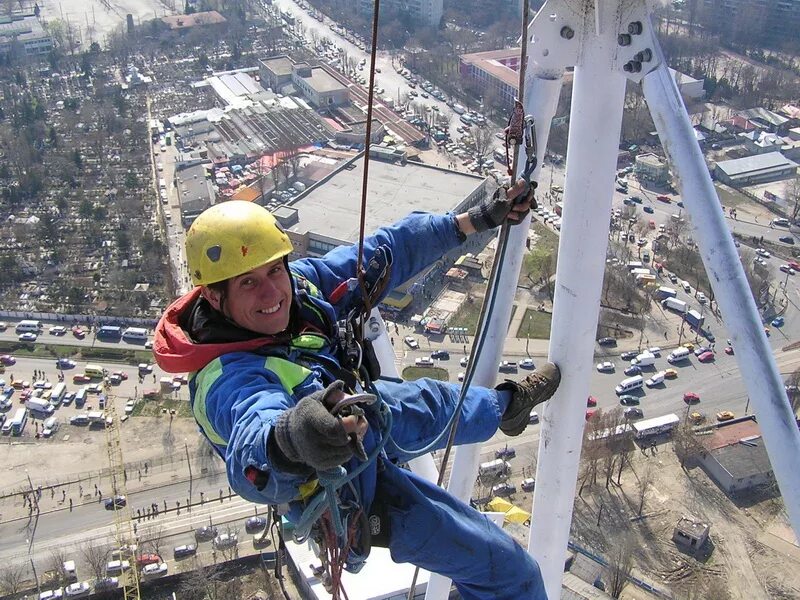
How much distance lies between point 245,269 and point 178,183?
83.2 feet

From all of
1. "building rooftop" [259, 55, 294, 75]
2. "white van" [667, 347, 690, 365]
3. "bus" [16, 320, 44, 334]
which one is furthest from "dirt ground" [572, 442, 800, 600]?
"building rooftop" [259, 55, 294, 75]

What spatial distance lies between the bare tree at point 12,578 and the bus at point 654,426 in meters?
12.2

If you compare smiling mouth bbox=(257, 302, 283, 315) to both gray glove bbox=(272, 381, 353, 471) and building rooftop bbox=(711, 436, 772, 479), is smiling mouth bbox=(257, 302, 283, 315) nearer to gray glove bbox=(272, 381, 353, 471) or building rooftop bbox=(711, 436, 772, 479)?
gray glove bbox=(272, 381, 353, 471)

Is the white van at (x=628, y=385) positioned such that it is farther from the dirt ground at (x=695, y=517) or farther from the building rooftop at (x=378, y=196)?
the building rooftop at (x=378, y=196)

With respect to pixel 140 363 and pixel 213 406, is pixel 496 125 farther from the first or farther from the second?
pixel 213 406

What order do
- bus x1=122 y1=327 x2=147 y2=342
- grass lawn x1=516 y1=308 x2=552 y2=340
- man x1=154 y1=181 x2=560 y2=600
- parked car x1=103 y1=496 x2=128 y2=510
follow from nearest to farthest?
man x1=154 y1=181 x2=560 y2=600, parked car x1=103 y1=496 x2=128 y2=510, grass lawn x1=516 y1=308 x2=552 y2=340, bus x1=122 y1=327 x2=147 y2=342

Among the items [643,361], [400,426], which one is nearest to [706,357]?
[643,361]

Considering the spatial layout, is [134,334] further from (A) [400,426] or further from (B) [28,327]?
(A) [400,426]

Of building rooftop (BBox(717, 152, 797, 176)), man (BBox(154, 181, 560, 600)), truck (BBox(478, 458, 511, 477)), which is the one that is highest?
man (BBox(154, 181, 560, 600))

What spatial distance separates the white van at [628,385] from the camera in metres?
18.0

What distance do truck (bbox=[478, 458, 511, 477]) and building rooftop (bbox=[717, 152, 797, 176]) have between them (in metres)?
17.3

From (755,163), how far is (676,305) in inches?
421

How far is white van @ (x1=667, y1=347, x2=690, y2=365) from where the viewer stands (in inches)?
747

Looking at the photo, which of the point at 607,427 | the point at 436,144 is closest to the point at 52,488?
the point at 607,427
